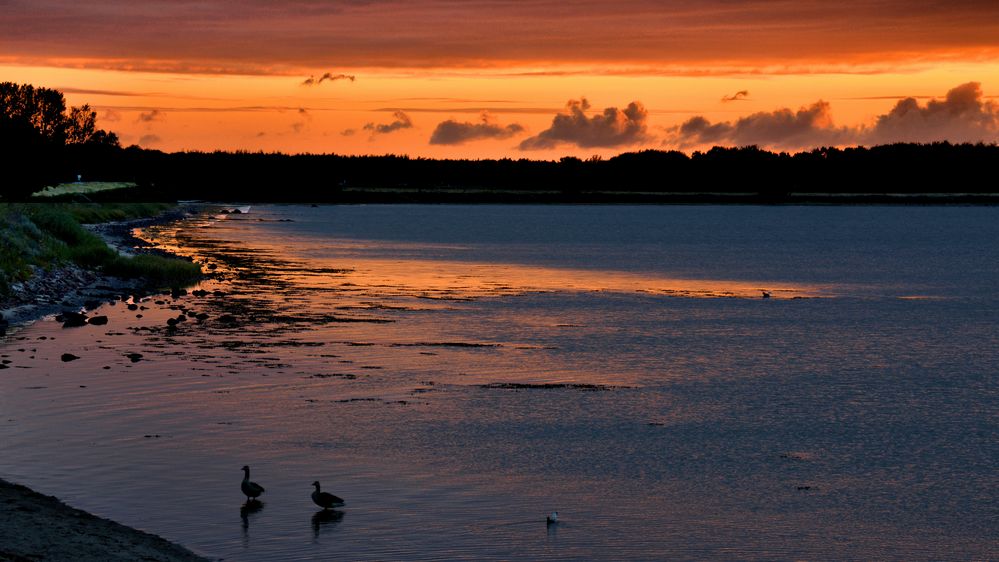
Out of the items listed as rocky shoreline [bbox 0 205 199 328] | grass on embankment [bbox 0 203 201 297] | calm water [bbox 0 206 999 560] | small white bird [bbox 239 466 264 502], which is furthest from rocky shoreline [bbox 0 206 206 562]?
grass on embankment [bbox 0 203 201 297]

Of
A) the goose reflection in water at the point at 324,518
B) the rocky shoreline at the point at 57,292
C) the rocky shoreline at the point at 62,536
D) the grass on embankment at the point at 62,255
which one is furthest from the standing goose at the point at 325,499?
the grass on embankment at the point at 62,255

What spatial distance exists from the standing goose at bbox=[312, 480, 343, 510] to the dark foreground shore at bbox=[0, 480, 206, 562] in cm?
268

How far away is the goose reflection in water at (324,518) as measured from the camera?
58.4 feet

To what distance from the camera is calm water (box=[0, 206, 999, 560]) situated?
59.3ft

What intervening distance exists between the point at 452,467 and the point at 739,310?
1364 inches

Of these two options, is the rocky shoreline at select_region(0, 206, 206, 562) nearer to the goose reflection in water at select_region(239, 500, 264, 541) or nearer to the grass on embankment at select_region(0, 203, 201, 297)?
the goose reflection in water at select_region(239, 500, 264, 541)

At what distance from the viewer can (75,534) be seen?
15883mm

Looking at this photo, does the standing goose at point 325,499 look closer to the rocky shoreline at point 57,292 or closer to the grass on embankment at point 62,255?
the rocky shoreline at point 57,292

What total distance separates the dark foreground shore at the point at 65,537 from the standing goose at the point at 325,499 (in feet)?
8.78

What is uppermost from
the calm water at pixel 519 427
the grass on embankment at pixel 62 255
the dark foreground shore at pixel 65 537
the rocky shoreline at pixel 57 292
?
the grass on embankment at pixel 62 255

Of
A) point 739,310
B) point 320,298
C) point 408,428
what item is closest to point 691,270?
point 739,310

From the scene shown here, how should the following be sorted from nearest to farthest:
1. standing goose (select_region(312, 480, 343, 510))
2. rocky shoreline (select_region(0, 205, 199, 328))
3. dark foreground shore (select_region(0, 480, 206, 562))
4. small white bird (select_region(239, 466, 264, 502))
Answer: dark foreground shore (select_region(0, 480, 206, 562)), standing goose (select_region(312, 480, 343, 510)), small white bird (select_region(239, 466, 264, 502)), rocky shoreline (select_region(0, 205, 199, 328))

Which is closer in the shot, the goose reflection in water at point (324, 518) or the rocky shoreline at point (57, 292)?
the goose reflection in water at point (324, 518)

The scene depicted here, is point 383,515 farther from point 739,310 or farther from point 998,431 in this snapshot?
point 739,310
